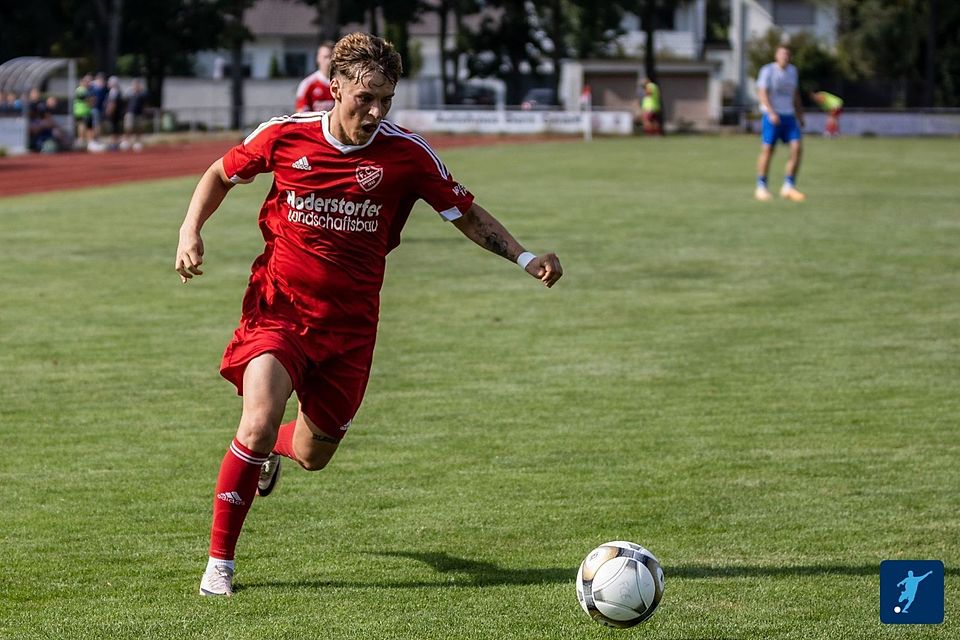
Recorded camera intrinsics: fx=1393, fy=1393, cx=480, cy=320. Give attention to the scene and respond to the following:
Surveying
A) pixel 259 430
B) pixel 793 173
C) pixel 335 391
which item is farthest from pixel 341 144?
pixel 793 173

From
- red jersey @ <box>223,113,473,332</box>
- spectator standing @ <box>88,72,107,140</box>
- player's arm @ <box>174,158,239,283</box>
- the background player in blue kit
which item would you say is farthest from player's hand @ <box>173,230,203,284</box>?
spectator standing @ <box>88,72,107,140</box>

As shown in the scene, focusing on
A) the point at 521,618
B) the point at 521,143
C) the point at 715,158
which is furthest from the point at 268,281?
the point at 521,143

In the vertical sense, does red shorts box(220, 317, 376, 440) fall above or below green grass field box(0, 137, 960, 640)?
above

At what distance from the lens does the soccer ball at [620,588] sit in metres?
4.54

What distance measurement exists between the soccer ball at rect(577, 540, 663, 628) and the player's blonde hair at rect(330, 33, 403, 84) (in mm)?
1930

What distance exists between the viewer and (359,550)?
5.55 m

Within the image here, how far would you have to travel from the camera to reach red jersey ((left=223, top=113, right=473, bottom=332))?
209 inches

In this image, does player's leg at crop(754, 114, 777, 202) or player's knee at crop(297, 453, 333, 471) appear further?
player's leg at crop(754, 114, 777, 202)

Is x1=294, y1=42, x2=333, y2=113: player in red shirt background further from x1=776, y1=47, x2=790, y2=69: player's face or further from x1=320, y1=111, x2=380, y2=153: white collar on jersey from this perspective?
x1=320, y1=111, x2=380, y2=153: white collar on jersey

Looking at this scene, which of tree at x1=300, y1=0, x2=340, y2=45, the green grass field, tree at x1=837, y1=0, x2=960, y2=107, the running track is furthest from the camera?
tree at x1=837, y1=0, x2=960, y2=107

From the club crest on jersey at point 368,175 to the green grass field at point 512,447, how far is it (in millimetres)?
1453

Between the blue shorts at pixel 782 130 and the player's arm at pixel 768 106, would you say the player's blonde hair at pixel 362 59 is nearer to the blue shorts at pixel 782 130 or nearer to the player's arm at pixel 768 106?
the player's arm at pixel 768 106

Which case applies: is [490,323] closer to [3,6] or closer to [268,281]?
[268,281]

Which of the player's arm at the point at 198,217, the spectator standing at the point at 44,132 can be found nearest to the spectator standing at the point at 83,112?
the spectator standing at the point at 44,132
